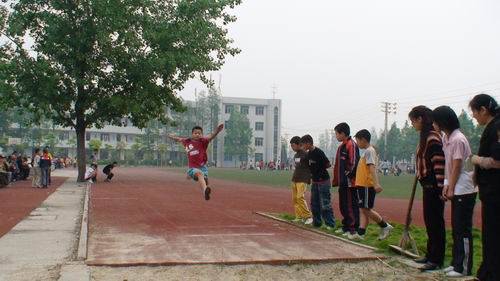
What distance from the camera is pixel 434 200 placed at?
21.9 ft

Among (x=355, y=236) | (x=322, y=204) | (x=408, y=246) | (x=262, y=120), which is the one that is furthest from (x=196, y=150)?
(x=262, y=120)

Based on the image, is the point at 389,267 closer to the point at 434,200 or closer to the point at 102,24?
the point at 434,200

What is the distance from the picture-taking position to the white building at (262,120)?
4279 inches

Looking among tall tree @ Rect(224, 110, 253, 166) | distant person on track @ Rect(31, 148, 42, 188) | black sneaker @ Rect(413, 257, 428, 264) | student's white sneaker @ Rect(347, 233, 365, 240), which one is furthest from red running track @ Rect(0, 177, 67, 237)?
tall tree @ Rect(224, 110, 253, 166)

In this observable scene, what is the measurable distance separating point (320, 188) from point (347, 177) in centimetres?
100

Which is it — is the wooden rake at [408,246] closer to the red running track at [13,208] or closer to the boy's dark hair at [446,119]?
the boy's dark hair at [446,119]

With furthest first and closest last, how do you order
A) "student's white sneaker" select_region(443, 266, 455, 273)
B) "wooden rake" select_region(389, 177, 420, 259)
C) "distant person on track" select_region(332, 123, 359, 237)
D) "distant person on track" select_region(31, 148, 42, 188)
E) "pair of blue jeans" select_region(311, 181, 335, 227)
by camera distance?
"distant person on track" select_region(31, 148, 42, 188) → "pair of blue jeans" select_region(311, 181, 335, 227) → "distant person on track" select_region(332, 123, 359, 237) → "wooden rake" select_region(389, 177, 420, 259) → "student's white sneaker" select_region(443, 266, 455, 273)

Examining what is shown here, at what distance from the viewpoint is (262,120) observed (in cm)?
10988

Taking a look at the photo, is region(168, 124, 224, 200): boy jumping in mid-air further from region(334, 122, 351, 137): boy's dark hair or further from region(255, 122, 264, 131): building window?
region(255, 122, 264, 131): building window

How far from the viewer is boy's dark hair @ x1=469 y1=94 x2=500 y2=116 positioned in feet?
18.2

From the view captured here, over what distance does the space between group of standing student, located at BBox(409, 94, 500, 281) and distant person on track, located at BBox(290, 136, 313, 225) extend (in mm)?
3678

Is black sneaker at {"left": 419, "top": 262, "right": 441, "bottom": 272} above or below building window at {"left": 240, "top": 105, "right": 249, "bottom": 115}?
below

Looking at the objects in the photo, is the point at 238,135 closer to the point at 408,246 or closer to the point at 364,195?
the point at 364,195

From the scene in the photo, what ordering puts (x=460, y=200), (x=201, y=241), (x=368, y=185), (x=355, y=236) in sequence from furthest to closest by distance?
(x=355, y=236) < (x=368, y=185) < (x=201, y=241) < (x=460, y=200)
